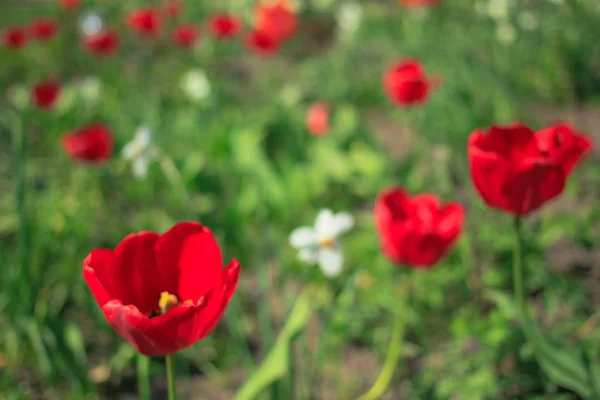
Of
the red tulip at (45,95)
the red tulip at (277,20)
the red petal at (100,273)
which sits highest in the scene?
the red petal at (100,273)

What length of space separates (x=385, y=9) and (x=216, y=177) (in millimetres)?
4552

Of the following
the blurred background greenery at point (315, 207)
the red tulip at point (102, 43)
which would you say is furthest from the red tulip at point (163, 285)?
the red tulip at point (102, 43)

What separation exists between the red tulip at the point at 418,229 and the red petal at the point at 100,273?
2.16 feet

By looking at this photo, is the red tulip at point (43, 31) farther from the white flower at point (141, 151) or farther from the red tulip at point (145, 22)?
the white flower at point (141, 151)

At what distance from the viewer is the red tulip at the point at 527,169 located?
93cm

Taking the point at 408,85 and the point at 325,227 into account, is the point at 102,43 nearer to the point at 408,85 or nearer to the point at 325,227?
the point at 408,85

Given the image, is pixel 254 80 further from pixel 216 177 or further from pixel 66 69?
pixel 216 177

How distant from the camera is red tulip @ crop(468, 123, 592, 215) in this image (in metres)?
0.93

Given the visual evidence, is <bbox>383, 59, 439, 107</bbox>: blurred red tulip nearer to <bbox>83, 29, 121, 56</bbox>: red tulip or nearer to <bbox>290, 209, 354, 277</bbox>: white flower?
<bbox>290, 209, 354, 277</bbox>: white flower

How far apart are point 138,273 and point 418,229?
65 centimetres

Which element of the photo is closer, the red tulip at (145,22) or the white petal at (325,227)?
the white petal at (325,227)

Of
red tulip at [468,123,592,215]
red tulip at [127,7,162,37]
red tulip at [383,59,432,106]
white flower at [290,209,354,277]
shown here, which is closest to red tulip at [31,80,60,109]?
red tulip at [127,7,162,37]

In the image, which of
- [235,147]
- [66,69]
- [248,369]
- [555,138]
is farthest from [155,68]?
[555,138]

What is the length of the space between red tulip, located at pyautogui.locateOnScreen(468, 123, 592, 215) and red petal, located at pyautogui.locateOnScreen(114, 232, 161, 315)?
0.52 metres
